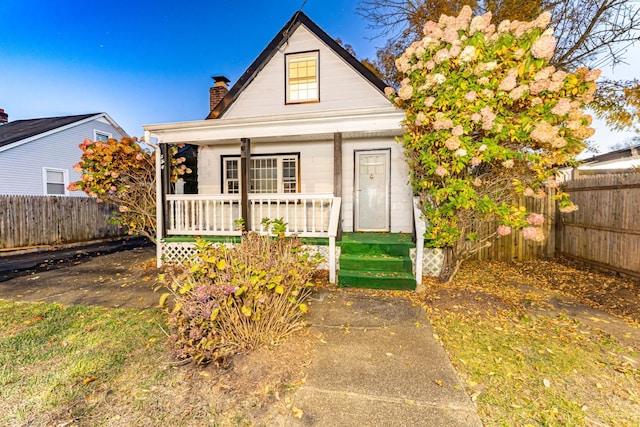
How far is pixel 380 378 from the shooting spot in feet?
8.53

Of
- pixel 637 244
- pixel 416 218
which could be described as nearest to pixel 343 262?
pixel 416 218

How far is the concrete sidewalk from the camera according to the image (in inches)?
84.3

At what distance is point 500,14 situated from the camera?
28.1ft

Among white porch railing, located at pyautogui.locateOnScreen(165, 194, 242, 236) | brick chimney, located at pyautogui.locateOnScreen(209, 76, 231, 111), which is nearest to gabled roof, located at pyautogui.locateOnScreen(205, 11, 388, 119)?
brick chimney, located at pyautogui.locateOnScreen(209, 76, 231, 111)

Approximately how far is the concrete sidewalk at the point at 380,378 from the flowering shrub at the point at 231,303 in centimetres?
65

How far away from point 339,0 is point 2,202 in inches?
496

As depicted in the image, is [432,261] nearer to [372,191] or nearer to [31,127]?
[372,191]

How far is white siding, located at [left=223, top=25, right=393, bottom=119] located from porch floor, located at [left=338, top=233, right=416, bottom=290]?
3809 millimetres

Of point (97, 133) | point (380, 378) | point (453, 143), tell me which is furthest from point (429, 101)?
point (97, 133)

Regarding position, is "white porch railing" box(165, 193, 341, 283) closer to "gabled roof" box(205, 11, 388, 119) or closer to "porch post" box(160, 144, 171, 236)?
"porch post" box(160, 144, 171, 236)

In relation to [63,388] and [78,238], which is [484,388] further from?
[78,238]

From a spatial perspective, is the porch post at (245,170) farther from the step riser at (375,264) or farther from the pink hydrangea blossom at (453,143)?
the pink hydrangea blossom at (453,143)

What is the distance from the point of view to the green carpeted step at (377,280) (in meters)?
5.05

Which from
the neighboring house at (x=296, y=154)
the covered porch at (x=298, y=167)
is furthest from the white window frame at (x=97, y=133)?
the covered porch at (x=298, y=167)
